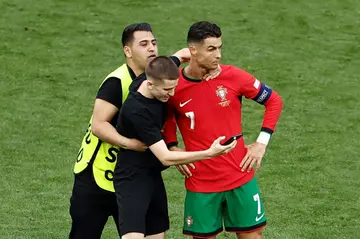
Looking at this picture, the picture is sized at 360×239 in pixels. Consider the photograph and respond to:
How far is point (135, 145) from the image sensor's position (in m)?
6.25

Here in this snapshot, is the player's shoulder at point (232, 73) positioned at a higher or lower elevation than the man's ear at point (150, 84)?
lower

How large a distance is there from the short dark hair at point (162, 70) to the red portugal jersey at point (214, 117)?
45cm

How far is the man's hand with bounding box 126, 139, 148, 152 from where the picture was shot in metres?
6.24

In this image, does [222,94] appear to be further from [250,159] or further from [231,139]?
[250,159]

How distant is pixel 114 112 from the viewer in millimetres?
6441

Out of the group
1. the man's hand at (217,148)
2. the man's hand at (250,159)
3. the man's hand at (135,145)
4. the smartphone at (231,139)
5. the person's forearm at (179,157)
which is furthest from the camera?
the man's hand at (250,159)

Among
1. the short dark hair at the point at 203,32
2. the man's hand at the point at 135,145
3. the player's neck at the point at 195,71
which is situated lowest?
the man's hand at the point at 135,145

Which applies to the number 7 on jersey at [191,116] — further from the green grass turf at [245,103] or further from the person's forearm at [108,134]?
the green grass turf at [245,103]

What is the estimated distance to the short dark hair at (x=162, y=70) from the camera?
6008mm

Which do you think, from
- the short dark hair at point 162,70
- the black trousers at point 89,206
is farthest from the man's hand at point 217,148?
the black trousers at point 89,206

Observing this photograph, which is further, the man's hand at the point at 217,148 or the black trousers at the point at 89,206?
the black trousers at the point at 89,206

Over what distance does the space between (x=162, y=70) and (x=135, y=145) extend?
59 centimetres

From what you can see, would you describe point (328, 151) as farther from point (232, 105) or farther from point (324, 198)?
point (232, 105)

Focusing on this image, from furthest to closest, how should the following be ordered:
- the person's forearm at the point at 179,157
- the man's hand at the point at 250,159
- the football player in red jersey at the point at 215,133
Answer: the man's hand at the point at 250,159 → the football player in red jersey at the point at 215,133 → the person's forearm at the point at 179,157
